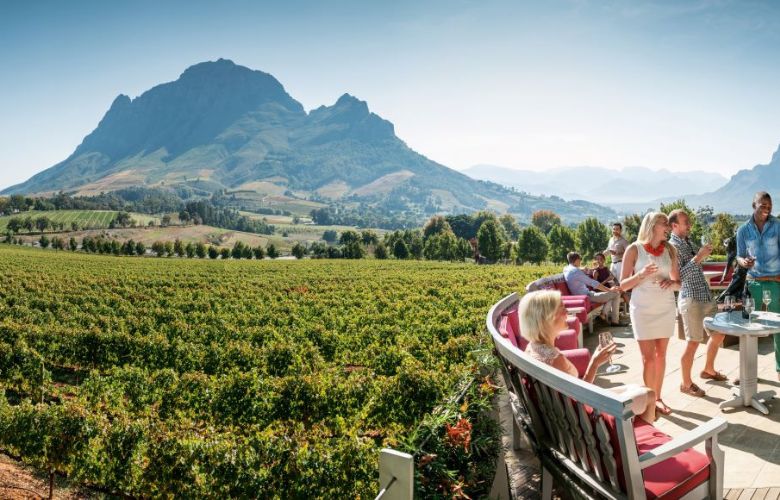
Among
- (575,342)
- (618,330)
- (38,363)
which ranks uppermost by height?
(575,342)

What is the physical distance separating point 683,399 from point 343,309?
14112 millimetres

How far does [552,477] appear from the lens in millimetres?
3693

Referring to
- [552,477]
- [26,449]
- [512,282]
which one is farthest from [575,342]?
[512,282]

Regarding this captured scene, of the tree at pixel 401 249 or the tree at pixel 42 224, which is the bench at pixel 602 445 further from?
the tree at pixel 42 224

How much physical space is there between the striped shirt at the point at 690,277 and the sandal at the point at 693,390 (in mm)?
1016

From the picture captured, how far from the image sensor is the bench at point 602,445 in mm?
2719

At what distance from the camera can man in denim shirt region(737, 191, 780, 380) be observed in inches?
245

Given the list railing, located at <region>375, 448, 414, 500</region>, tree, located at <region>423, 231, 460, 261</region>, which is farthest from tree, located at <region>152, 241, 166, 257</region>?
railing, located at <region>375, 448, 414, 500</region>

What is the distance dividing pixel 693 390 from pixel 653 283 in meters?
1.72

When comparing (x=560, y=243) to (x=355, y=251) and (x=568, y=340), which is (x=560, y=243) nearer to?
(x=355, y=251)

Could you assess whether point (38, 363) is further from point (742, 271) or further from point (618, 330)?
point (742, 271)

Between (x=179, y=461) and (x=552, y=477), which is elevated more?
(x=552, y=477)

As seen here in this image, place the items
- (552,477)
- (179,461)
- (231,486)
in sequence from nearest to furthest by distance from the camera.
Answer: (552,477), (231,486), (179,461)

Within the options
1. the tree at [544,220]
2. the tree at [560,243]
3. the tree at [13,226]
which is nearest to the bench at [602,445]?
the tree at [560,243]
